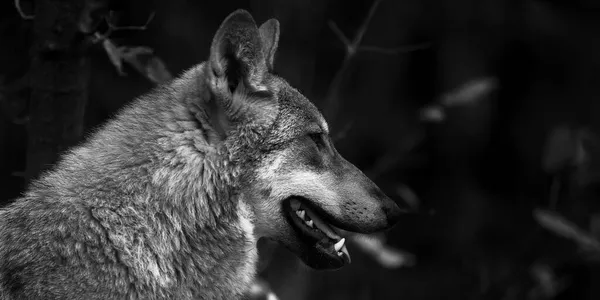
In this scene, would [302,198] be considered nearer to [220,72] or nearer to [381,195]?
[381,195]

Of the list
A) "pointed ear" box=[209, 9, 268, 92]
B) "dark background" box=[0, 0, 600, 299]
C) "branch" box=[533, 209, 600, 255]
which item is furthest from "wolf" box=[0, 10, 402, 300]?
"dark background" box=[0, 0, 600, 299]

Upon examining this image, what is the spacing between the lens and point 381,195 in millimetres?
3451

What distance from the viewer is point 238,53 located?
10.3 ft

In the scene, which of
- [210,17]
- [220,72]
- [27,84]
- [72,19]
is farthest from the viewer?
[210,17]

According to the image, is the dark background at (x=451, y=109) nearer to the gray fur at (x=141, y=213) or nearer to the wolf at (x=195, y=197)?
the wolf at (x=195, y=197)

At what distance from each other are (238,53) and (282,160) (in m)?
0.49

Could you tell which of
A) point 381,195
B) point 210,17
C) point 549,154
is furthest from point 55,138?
point 210,17

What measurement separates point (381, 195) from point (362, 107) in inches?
323

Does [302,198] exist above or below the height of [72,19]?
below

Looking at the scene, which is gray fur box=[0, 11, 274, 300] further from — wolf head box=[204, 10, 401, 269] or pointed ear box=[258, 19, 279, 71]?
pointed ear box=[258, 19, 279, 71]

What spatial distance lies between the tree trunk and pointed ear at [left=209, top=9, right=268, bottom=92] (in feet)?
2.93

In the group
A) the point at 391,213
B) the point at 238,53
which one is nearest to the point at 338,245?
the point at 391,213

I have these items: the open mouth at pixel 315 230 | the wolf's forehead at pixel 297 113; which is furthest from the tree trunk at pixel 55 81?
the open mouth at pixel 315 230

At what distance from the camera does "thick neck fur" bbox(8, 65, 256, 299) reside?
304 cm
